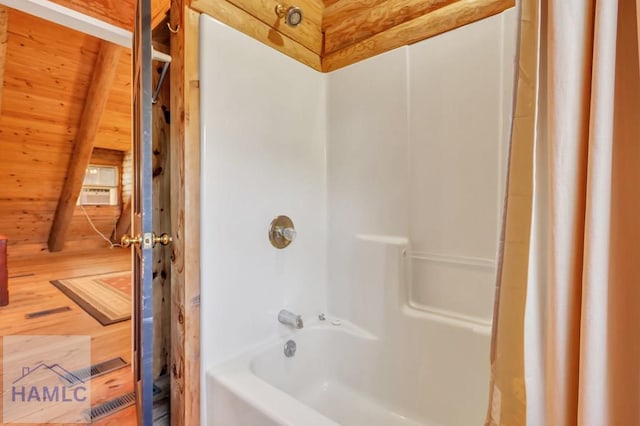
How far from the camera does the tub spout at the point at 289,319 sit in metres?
1.52

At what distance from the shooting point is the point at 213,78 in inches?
52.2

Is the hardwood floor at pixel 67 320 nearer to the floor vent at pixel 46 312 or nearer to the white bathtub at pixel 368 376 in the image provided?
the floor vent at pixel 46 312

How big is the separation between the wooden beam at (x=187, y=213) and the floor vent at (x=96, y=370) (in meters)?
1.03

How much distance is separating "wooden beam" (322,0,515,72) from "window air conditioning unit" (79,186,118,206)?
5.42 m

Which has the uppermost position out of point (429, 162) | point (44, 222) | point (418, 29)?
point (418, 29)

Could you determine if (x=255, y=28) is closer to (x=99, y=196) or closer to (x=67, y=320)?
(x=67, y=320)

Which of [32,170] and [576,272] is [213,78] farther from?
[32,170]

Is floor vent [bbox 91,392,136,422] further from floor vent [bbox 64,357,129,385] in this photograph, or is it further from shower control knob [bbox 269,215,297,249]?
shower control knob [bbox 269,215,297,249]

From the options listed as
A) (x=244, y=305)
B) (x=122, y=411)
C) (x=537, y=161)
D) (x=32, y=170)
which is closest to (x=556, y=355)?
(x=537, y=161)

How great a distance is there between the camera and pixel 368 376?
5.33 feet

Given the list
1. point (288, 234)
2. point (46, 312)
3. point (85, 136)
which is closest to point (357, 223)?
point (288, 234)

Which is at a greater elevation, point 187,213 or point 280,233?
point 187,213

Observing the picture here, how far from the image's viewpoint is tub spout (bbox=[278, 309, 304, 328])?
5.00ft

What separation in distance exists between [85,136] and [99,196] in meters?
2.32
